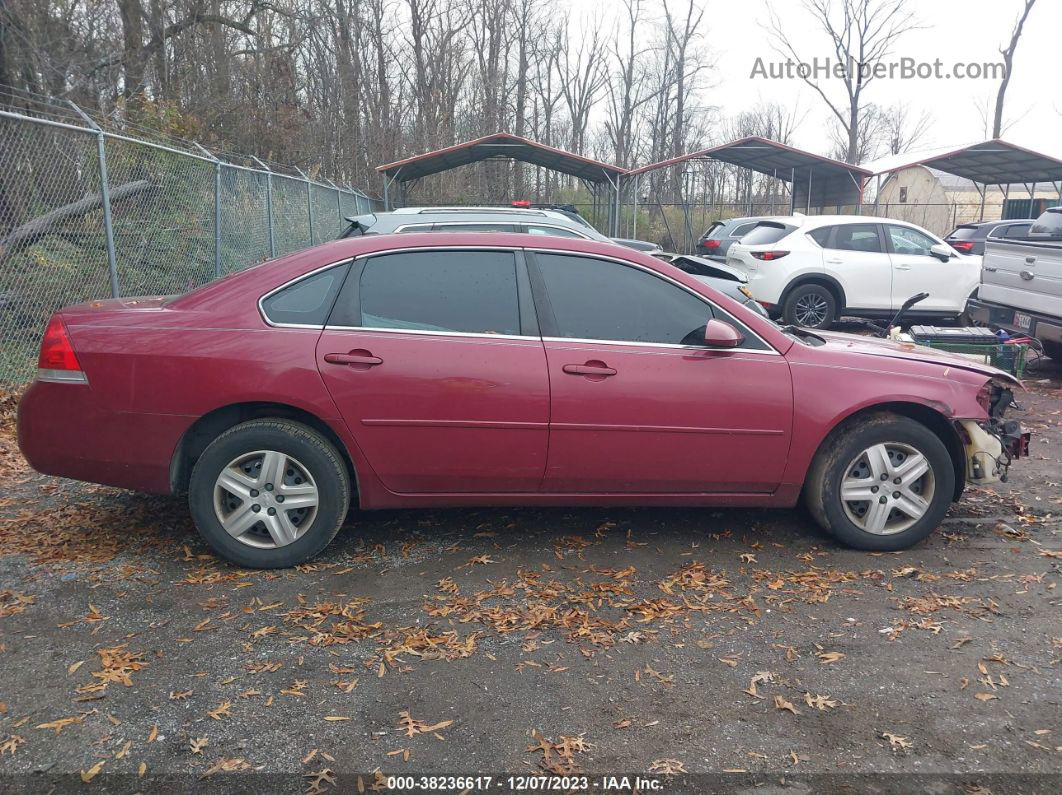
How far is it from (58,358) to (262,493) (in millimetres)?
1173

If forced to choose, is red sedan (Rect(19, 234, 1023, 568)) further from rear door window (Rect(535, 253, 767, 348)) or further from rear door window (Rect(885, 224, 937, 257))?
rear door window (Rect(885, 224, 937, 257))

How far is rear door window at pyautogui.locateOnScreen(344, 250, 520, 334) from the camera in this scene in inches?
165

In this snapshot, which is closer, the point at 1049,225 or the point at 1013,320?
the point at 1049,225

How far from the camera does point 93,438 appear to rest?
4.04 meters

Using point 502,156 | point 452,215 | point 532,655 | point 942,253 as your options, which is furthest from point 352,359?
point 502,156

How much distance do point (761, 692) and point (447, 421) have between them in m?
1.89

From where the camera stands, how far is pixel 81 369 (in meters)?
4.00

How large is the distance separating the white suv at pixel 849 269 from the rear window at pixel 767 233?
2 cm

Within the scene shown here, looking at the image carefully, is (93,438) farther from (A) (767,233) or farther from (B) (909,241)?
(B) (909,241)

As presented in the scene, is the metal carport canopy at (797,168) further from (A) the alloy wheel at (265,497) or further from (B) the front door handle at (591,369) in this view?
(A) the alloy wheel at (265,497)

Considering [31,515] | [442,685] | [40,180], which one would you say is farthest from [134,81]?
[442,685]

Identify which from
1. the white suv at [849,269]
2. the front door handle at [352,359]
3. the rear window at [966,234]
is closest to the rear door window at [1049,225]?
the white suv at [849,269]

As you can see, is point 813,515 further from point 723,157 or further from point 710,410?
point 723,157

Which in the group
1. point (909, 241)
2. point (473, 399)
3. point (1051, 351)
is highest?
point (909, 241)
